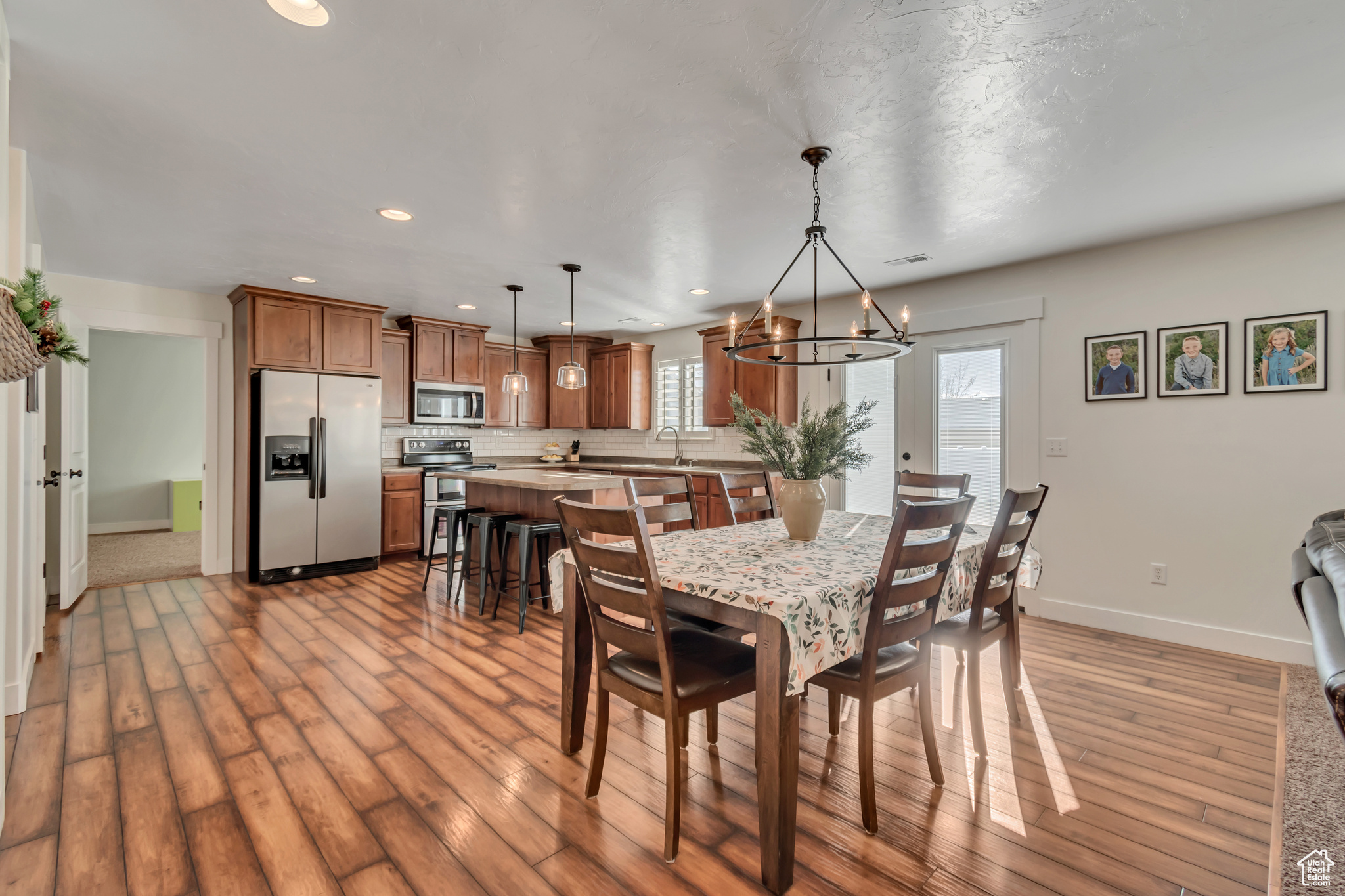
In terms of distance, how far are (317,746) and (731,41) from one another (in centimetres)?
285

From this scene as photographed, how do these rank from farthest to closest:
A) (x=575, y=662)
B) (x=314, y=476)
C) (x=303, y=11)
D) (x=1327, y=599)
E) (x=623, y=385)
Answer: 1. (x=623, y=385)
2. (x=314, y=476)
3. (x=575, y=662)
4. (x=303, y=11)
5. (x=1327, y=599)

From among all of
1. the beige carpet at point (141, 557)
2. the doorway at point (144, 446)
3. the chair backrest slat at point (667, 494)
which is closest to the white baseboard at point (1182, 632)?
the chair backrest slat at point (667, 494)

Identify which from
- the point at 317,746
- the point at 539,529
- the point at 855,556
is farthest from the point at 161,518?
the point at 855,556

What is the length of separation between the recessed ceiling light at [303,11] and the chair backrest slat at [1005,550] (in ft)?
8.24

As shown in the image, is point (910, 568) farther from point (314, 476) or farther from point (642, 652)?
point (314, 476)

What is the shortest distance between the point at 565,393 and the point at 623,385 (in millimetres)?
788

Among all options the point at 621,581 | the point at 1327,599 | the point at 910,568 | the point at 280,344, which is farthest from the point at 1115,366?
the point at 280,344

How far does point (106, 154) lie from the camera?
8.68 ft

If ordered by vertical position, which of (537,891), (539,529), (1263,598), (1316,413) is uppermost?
(1316,413)

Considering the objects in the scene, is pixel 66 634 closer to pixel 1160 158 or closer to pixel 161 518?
pixel 161 518

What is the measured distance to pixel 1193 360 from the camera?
356 centimetres

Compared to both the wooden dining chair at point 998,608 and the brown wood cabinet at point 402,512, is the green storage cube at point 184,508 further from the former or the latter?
the wooden dining chair at point 998,608

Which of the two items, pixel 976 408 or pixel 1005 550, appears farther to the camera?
pixel 976 408

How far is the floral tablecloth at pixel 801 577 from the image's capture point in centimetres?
161
